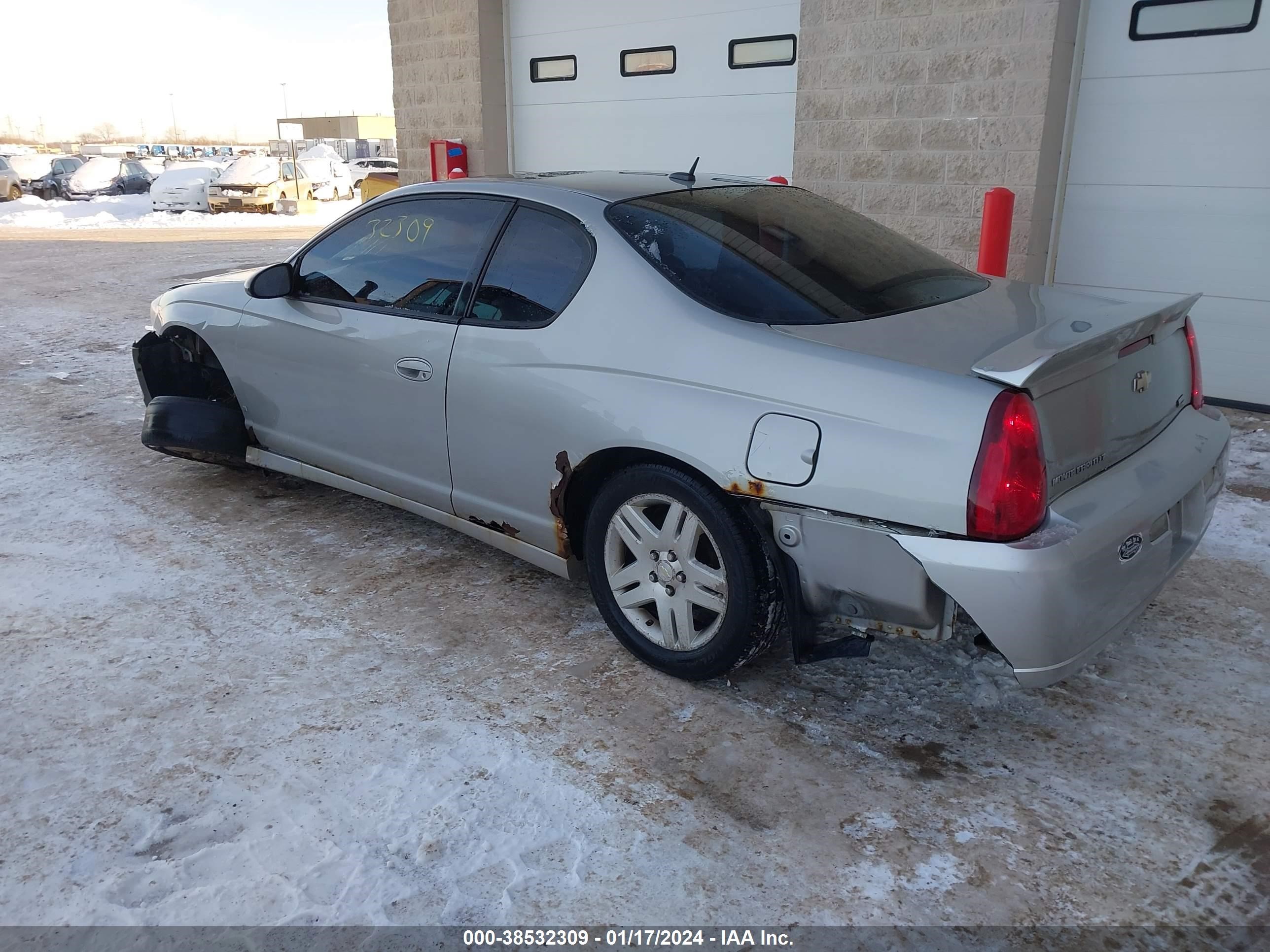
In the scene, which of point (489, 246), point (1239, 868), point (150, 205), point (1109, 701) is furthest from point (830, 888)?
point (150, 205)

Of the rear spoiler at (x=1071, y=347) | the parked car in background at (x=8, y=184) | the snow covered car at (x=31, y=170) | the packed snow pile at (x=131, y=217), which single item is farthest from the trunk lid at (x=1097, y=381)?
the snow covered car at (x=31, y=170)

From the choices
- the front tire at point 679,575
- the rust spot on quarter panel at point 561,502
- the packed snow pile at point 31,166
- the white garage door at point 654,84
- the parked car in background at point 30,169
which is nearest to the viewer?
the front tire at point 679,575

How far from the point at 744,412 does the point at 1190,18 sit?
4.91m

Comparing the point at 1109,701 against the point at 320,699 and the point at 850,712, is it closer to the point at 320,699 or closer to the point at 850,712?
the point at 850,712

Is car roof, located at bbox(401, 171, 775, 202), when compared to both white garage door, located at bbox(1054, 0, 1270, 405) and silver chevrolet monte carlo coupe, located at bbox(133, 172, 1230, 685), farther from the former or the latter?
white garage door, located at bbox(1054, 0, 1270, 405)

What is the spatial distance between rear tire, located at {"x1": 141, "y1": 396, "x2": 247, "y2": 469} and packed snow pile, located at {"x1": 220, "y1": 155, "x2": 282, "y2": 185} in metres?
20.0

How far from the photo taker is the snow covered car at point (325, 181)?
80.1 ft

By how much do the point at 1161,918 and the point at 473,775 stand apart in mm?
1669

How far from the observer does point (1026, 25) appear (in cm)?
620

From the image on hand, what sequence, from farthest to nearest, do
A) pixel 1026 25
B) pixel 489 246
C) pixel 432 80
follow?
pixel 432 80
pixel 1026 25
pixel 489 246

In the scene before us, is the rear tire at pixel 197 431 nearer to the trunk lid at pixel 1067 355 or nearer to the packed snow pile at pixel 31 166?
the trunk lid at pixel 1067 355

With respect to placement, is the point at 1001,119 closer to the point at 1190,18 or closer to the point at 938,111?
the point at 938,111

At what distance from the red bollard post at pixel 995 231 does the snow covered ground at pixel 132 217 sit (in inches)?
648

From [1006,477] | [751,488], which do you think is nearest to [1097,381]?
[1006,477]
